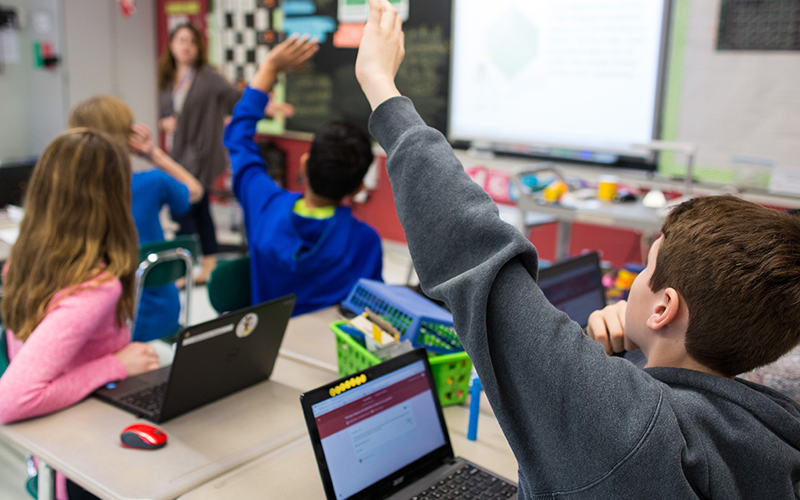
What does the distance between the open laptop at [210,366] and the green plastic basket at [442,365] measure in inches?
6.1

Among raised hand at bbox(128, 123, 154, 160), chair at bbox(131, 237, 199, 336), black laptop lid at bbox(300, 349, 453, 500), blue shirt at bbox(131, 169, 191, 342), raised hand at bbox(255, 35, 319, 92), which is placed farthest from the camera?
raised hand at bbox(128, 123, 154, 160)

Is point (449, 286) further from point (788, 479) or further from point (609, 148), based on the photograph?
point (609, 148)

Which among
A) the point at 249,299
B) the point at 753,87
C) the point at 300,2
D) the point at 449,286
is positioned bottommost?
the point at 249,299

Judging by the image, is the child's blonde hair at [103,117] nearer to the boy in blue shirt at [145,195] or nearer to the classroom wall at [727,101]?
the boy in blue shirt at [145,195]

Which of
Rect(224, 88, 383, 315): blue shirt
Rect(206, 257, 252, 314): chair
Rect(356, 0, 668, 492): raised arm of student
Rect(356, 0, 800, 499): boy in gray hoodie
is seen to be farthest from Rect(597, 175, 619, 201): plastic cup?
Rect(356, 0, 668, 492): raised arm of student

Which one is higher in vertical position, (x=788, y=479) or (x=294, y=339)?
(x=788, y=479)

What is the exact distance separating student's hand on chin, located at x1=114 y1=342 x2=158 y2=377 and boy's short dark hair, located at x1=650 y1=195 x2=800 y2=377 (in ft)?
3.85

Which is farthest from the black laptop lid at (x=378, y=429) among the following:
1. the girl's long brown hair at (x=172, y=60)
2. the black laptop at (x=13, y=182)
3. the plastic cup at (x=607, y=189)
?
the girl's long brown hair at (x=172, y=60)

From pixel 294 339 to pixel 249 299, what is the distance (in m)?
0.46

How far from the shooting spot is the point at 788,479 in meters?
0.71

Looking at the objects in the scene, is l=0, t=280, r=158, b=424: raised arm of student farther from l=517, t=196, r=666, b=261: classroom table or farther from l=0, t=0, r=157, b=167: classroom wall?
l=0, t=0, r=157, b=167: classroom wall

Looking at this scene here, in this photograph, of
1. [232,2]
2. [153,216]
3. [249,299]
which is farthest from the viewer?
[232,2]

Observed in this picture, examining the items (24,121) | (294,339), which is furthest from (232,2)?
(294,339)

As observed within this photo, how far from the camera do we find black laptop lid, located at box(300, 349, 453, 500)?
3.19 ft
